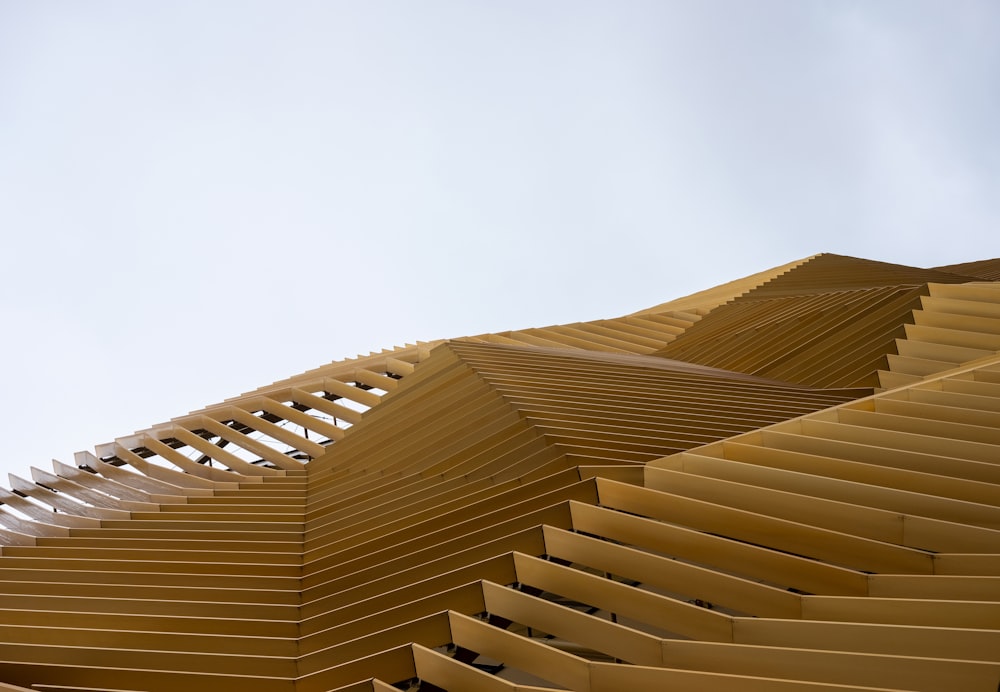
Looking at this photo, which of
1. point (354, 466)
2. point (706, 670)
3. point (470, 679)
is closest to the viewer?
point (706, 670)

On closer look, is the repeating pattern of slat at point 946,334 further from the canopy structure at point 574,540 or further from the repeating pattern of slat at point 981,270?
the repeating pattern of slat at point 981,270

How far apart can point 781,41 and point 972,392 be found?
44281 mm

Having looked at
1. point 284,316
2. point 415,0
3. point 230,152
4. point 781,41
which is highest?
point 415,0

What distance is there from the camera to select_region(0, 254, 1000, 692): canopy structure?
2162 mm

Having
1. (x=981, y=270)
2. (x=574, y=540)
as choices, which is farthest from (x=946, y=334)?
(x=981, y=270)

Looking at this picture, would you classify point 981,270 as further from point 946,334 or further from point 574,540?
point 574,540

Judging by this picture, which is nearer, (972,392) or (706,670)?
(706,670)

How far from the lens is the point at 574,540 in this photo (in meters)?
2.61

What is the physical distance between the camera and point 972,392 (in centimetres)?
345

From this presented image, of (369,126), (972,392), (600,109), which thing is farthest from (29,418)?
(972,392)

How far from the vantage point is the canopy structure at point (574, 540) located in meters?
2.16

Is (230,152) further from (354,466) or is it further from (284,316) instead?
(354,466)

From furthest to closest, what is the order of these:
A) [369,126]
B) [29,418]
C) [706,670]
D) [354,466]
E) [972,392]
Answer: [369,126], [29,418], [354,466], [972,392], [706,670]

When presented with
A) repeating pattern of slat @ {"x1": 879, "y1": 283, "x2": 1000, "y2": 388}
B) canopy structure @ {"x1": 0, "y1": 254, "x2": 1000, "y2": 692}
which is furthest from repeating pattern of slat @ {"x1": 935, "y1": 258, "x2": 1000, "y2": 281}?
canopy structure @ {"x1": 0, "y1": 254, "x2": 1000, "y2": 692}
